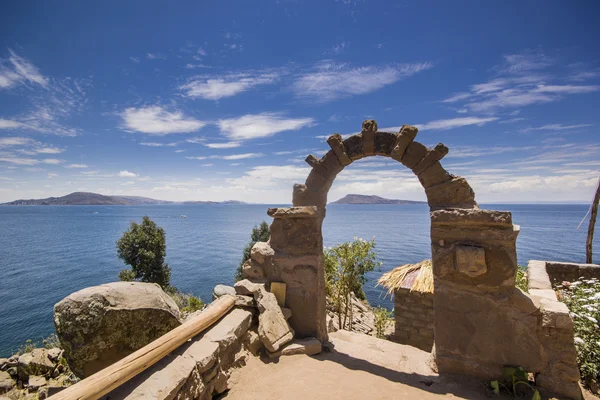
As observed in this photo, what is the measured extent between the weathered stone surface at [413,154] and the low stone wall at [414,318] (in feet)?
18.0

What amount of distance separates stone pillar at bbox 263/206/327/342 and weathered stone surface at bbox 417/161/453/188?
1890 millimetres

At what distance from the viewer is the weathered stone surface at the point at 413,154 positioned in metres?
4.65

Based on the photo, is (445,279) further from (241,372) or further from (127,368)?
(127,368)

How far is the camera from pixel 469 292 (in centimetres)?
416

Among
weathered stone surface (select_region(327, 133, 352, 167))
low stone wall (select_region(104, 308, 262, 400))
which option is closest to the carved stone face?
weathered stone surface (select_region(327, 133, 352, 167))

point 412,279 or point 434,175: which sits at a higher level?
point 434,175

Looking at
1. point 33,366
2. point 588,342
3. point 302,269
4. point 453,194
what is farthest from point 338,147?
point 33,366

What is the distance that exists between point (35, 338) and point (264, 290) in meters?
20.4

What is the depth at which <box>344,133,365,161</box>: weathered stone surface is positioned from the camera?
5.14 meters

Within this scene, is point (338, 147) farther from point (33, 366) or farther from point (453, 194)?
point (33, 366)

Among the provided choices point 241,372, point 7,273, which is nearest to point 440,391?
point 241,372

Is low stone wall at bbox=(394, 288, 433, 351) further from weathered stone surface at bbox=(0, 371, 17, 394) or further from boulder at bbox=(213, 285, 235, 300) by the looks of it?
weathered stone surface at bbox=(0, 371, 17, 394)

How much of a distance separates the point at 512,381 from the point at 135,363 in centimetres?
449

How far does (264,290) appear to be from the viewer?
5242 millimetres
